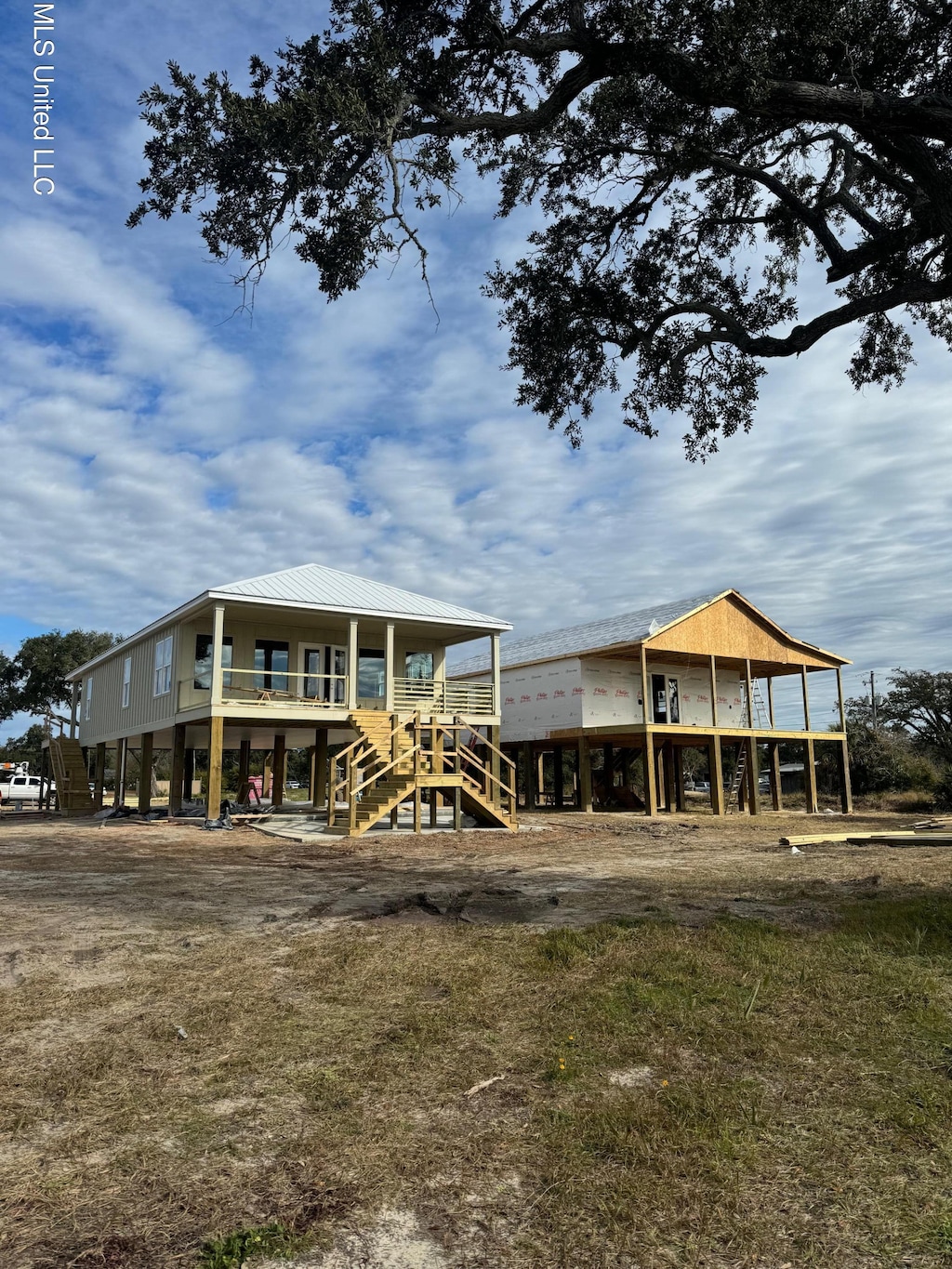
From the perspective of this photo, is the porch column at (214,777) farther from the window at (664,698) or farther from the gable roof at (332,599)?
the window at (664,698)

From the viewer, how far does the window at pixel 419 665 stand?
92.4ft

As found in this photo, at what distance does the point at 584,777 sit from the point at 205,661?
557 inches

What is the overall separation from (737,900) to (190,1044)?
254 inches

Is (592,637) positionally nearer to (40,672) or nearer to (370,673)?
(370,673)

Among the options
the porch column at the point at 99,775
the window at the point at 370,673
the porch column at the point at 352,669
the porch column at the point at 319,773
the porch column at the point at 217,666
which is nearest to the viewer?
the porch column at the point at 217,666

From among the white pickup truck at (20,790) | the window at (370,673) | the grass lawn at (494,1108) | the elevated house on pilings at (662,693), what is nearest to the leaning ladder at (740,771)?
the elevated house on pilings at (662,693)

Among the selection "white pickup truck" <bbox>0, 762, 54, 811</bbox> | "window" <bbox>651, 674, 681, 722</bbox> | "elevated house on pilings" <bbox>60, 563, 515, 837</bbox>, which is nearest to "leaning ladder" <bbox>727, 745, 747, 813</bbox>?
"window" <bbox>651, 674, 681, 722</bbox>

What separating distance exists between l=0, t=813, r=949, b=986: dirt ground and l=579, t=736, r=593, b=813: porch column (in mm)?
11516

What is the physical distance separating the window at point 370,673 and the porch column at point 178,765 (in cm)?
524

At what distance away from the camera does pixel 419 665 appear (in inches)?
1117

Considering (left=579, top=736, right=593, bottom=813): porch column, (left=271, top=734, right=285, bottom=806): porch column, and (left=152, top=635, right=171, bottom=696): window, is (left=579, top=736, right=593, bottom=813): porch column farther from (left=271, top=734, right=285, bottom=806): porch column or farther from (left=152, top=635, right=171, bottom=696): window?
(left=152, top=635, right=171, bottom=696): window

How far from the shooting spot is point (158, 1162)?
11.6 feet

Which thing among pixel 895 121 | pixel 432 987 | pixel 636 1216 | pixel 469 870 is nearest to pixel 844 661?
pixel 469 870

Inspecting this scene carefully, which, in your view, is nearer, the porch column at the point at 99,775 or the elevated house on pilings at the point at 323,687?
the elevated house on pilings at the point at 323,687
